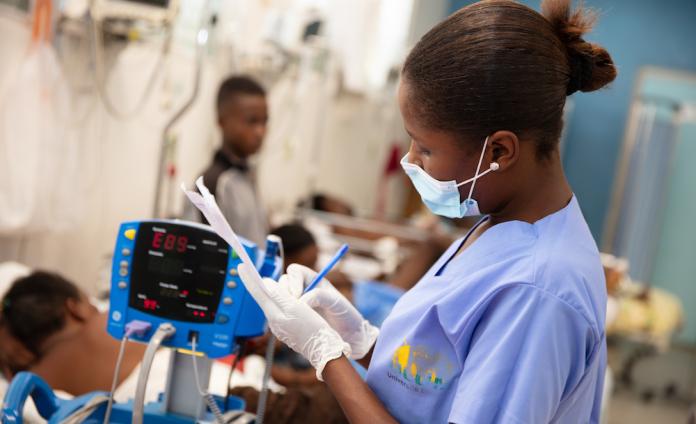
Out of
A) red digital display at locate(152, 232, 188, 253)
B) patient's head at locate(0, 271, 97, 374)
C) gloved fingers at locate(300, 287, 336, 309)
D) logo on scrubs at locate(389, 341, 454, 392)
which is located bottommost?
patient's head at locate(0, 271, 97, 374)

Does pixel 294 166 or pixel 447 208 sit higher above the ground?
pixel 447 208

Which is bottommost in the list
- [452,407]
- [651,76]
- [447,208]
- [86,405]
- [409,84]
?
[86,405]

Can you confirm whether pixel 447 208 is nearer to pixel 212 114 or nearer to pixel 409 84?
pixel 409 84

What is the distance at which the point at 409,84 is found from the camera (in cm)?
112

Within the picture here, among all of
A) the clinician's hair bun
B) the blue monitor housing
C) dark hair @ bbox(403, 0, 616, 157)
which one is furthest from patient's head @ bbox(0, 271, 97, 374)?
the clinician's hair bun

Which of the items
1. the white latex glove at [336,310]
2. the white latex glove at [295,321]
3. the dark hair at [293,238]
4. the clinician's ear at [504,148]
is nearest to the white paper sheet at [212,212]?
the white latex glove at [295,321]

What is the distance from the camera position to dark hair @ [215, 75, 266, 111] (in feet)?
9.92

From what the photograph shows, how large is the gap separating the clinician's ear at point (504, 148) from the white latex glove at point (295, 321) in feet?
1.13

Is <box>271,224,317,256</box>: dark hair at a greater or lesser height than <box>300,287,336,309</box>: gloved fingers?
lesser

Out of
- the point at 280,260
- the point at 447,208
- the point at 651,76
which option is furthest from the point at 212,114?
the point at 651,76

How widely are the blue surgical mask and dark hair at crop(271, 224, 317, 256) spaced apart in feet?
5.86

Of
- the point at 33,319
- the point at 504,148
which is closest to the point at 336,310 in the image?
the point at 504,148

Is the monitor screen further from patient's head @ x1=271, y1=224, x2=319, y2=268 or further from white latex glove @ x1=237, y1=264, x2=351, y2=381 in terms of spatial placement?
patient's head @ x1=271, y1=224, x2=319, y2=268

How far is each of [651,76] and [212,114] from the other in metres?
4.55
